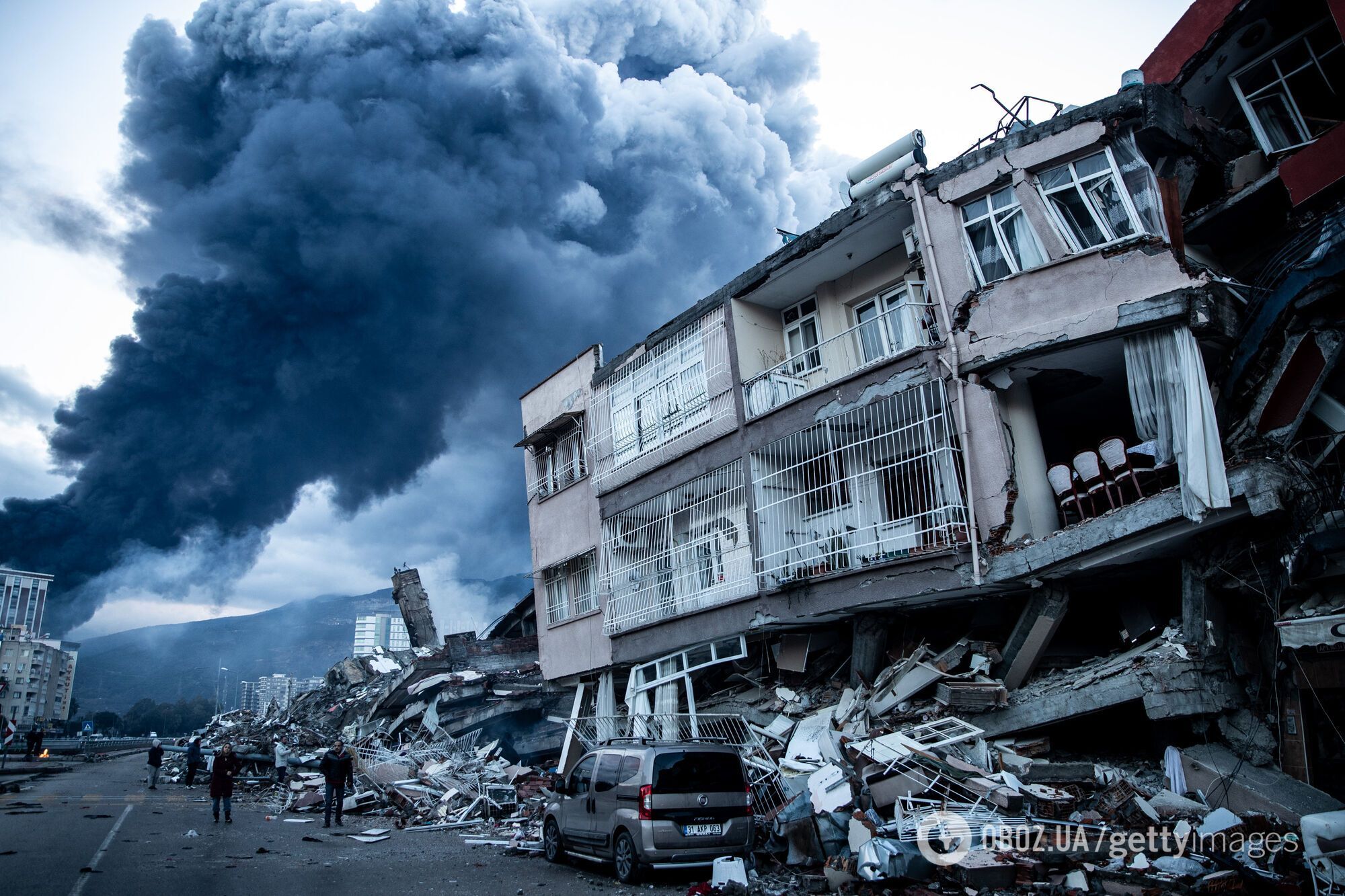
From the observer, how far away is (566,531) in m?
20.2

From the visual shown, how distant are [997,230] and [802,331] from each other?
5.17 m

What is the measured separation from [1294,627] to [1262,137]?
9308 mm

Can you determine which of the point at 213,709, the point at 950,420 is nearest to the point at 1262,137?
the point at 950,420

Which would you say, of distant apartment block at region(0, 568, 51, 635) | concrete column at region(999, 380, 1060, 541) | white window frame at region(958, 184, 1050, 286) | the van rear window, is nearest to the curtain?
white window frame at region(958, 184, 1050, 286)

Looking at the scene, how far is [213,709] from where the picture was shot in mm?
129375

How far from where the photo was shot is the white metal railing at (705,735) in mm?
12172

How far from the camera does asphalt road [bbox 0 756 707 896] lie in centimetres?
920

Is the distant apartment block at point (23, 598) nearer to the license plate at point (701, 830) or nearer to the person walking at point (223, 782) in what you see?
the person walking at point (223, 782)

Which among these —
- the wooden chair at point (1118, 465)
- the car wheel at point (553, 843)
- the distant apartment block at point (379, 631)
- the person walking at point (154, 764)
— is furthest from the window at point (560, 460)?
the distant apartment block at point (379, 631)

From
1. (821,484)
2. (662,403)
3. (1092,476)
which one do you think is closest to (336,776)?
(662,403)

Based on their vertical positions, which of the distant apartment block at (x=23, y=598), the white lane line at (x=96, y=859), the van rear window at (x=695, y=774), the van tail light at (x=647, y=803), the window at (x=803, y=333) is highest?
the distant apartment block at (x=23, y=598)

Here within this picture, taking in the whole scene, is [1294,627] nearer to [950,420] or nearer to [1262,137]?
[950,420]

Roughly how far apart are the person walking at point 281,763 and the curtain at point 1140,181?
26709 mm

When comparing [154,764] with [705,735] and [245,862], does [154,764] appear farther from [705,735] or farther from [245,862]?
[705,735]
